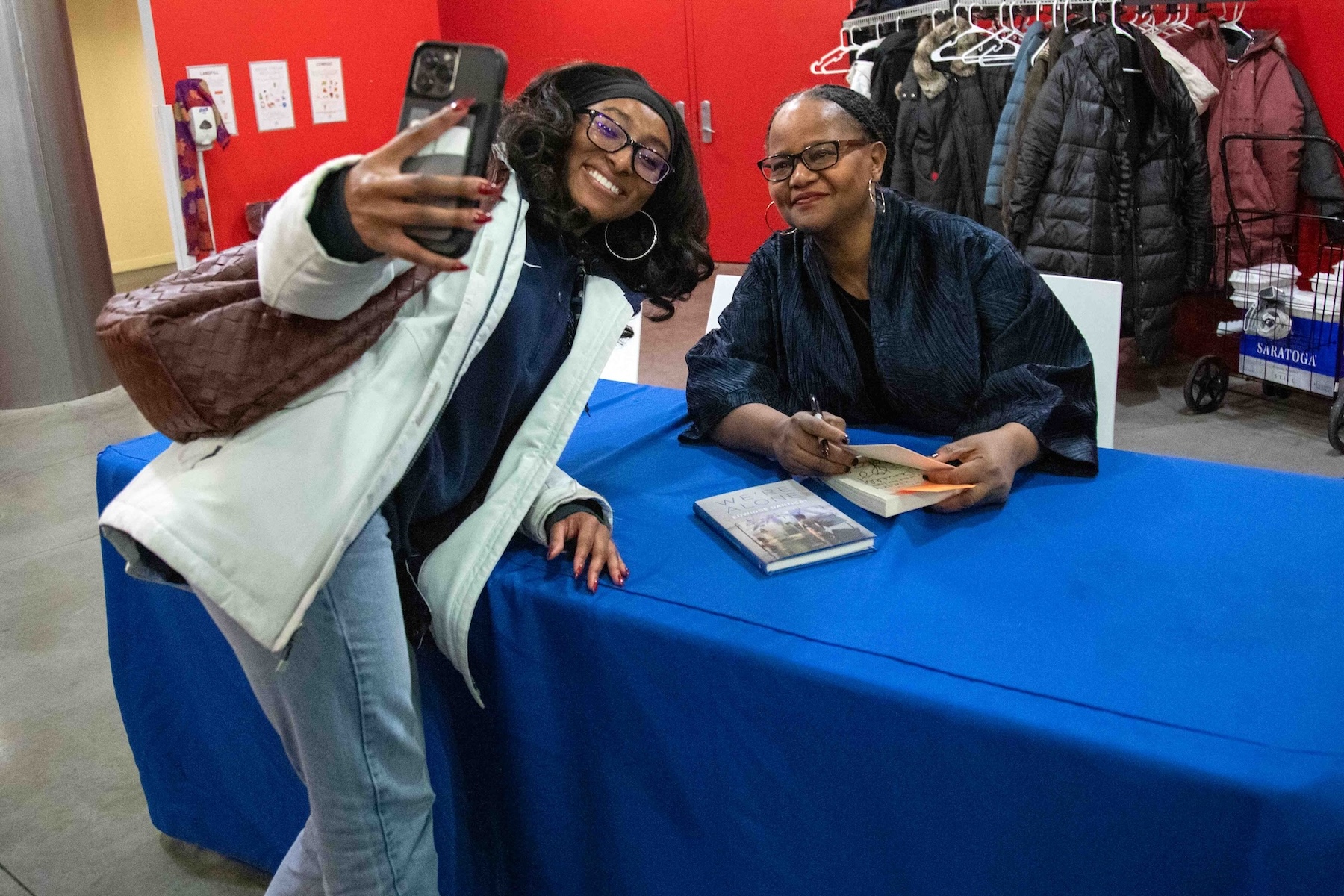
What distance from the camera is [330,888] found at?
1.28 metres

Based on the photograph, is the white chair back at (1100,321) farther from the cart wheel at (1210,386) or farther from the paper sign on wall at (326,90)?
the paper sign on wall at (326,90)

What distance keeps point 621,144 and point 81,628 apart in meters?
2.26

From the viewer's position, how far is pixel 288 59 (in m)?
6.49

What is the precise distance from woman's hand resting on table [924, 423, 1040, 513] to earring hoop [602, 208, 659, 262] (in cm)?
56

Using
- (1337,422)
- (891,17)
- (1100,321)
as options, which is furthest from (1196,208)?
(1100,321)

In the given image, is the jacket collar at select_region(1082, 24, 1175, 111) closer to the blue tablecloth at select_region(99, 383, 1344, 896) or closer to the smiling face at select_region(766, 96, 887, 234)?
the smiling face at select_region(766, 96, 887, 234)

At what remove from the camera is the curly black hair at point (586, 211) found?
1517mm

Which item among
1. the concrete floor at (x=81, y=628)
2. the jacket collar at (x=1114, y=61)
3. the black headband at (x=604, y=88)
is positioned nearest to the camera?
the black headband at (x=604, y=88)

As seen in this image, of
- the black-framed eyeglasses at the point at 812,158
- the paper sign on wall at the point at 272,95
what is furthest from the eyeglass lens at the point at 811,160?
the paper sign on wall at the point at 272,95

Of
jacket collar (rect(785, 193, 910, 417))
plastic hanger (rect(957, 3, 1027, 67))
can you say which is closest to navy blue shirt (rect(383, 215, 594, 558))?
jacket collar (rect(785, 193, 910, 417))

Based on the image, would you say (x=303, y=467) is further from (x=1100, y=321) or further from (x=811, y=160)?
(x=1100, y=321)

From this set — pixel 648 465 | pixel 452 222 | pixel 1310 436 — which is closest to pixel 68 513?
pixel 648 465

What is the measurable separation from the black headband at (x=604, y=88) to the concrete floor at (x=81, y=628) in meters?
1.49

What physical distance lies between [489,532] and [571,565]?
0.39 feet
